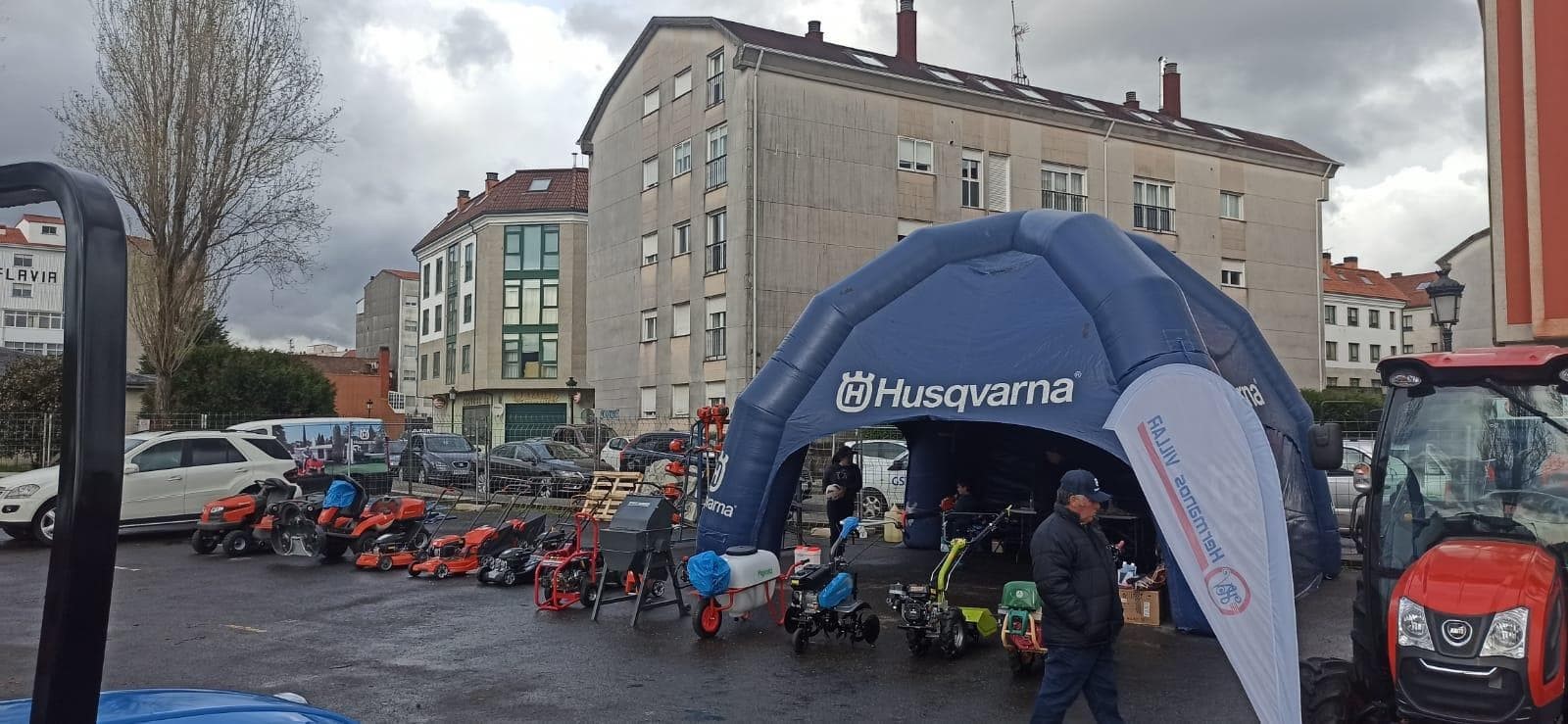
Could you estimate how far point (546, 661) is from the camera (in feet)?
30.8

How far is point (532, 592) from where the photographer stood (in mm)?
13117

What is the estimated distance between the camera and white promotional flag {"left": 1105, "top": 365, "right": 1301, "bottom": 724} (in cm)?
639

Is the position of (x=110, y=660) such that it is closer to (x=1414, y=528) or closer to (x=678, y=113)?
(x=1414, y=528)

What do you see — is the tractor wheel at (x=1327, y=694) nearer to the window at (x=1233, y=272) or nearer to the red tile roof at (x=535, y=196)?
the window at (x=1233, y=272)

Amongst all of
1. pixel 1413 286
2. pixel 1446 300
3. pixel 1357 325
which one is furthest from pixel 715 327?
pixel 1413 286

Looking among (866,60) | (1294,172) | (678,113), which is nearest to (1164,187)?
(1294,172)

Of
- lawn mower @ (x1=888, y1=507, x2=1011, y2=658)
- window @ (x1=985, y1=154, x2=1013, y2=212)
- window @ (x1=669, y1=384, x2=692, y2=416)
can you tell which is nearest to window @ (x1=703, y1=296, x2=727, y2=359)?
window @ (x1=669, y1=384, x2=692, y2=416)

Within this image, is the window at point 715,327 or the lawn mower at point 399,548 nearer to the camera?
the lawn mower at point 399,548

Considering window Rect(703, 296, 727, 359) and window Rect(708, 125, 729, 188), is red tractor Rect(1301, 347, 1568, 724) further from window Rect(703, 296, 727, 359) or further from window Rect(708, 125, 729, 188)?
window Rect(708, 125, 729, 188)

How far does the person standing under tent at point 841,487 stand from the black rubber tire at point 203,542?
29.9 ft

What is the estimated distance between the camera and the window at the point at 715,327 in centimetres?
3325

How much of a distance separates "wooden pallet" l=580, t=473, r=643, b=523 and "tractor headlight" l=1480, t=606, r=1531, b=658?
1022 centimetres

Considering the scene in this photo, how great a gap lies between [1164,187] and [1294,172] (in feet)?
23.4

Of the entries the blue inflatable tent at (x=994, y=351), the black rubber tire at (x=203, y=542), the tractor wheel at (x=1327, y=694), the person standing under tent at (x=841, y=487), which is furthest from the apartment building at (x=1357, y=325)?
the tractor wheel at (x=1327, y=694)
